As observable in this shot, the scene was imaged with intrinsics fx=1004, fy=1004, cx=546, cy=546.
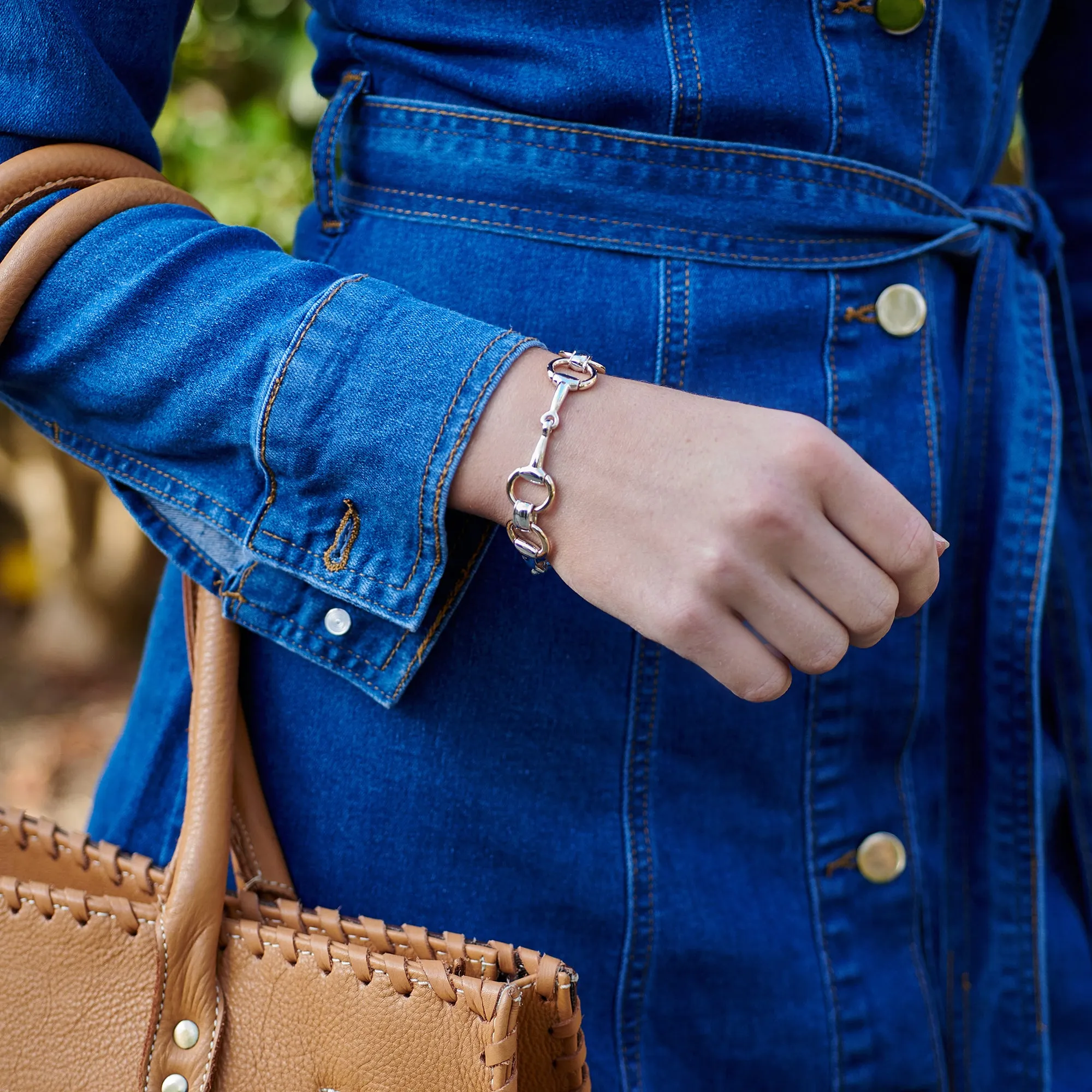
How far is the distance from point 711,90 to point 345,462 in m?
0.41

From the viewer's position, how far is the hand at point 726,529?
59 centimetres

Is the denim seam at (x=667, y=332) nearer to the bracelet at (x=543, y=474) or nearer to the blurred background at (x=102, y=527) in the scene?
the bracelet at (x=543, y=474)

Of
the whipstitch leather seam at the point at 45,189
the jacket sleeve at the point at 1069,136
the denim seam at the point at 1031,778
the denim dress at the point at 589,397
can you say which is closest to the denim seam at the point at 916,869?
the denim dress at the point at 589,397

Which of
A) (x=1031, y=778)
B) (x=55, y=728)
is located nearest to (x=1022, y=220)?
(x=1031, y=778)

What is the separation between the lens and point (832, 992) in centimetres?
89

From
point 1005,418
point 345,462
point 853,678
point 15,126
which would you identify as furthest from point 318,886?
point 1005,418

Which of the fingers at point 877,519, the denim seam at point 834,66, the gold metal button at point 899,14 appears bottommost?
the fingers at point 877,519

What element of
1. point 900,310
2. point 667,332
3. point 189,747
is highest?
point 900,310

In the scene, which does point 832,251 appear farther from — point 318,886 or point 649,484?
point 318,886

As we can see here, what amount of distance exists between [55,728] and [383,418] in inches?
152

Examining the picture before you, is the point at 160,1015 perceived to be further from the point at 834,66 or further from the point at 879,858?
the point at 834,66

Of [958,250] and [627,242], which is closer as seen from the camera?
[627,242]

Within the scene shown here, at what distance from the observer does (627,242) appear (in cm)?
81

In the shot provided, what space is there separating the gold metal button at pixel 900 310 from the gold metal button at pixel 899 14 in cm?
21
